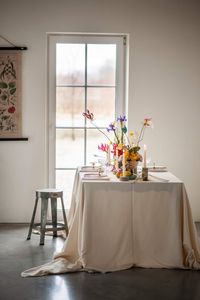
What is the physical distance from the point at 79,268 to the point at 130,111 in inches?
87.7

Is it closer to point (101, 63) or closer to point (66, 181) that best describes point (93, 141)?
point (66, 181)

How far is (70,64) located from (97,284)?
2.81m

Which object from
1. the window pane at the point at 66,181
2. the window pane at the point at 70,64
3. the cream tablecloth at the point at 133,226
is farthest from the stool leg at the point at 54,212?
the window pane at the point at 70,64

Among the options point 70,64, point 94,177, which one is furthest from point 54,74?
point 94,177

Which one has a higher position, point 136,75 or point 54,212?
point 136,75

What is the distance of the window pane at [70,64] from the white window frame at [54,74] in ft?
0.18

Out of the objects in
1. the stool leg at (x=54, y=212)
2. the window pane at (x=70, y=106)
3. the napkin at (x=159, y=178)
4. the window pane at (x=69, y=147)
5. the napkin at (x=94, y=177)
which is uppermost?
the window pane at (x=70, y=106)

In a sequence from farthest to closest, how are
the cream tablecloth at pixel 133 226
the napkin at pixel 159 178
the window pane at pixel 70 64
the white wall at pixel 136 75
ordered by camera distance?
the window pane at pixel 70 64 → the white wall at pixel 136 75 → the napkin at pixel 159 178 → the cream tablecloth at pixel 133 226

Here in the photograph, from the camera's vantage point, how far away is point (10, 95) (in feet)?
19.1

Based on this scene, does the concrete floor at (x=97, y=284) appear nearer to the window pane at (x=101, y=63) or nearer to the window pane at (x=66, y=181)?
the window pane at (x=66, y=181)

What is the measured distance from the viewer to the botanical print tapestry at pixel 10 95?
19.0 feet

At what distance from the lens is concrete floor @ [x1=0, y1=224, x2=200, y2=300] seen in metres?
3.69

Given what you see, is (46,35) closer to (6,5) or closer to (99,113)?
(6,5)

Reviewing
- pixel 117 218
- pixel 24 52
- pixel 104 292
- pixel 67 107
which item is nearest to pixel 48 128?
pixel 67 107
